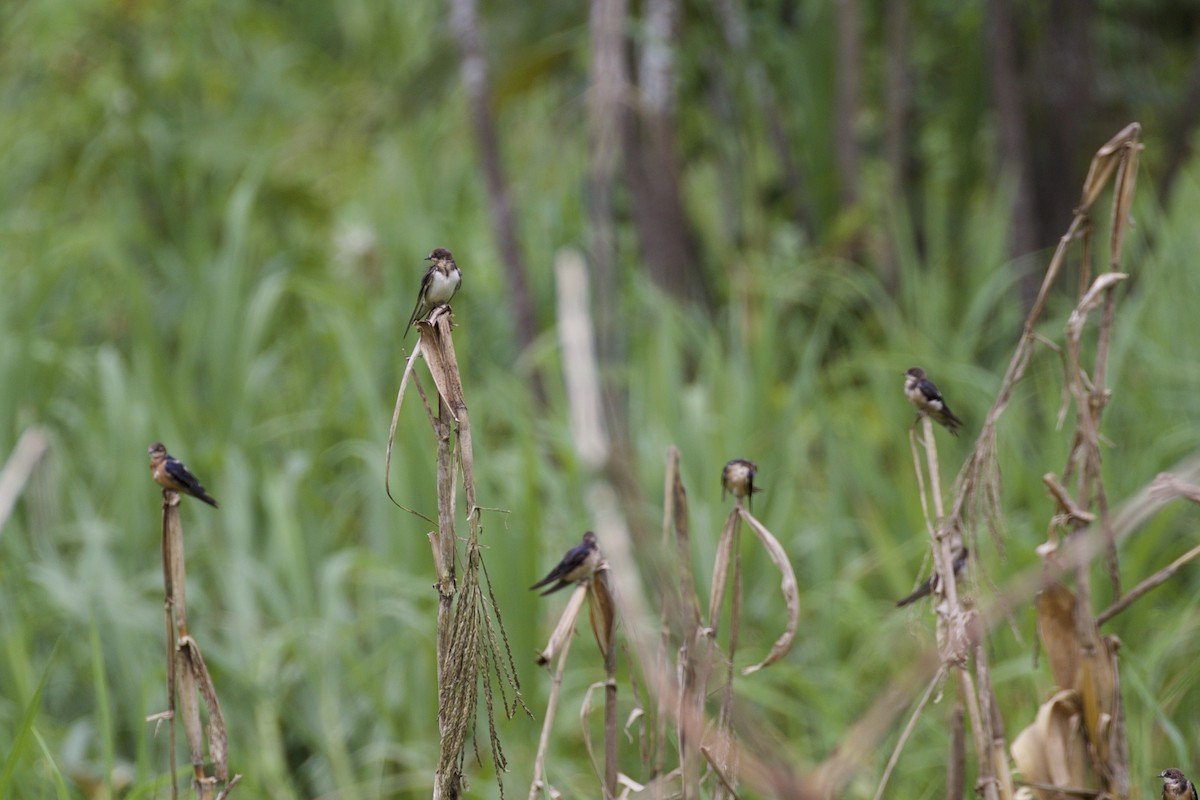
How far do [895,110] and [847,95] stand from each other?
16 cm

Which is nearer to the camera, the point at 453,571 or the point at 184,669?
the point at 453,571

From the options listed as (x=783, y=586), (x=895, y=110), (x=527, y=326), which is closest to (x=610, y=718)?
(x=783, y=586)

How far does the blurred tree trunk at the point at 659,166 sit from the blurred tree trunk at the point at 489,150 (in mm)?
374

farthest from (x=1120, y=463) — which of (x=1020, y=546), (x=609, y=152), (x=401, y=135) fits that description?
(x=401, y=135)

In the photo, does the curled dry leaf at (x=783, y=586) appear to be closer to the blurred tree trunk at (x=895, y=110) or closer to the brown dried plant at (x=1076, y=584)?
the brown dried plant at (x=1076, y=584)

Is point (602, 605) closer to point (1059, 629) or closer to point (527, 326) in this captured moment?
point (1059, 629)

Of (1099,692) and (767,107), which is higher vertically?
(767,107)

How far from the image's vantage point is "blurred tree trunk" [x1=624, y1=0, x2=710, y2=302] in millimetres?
3062

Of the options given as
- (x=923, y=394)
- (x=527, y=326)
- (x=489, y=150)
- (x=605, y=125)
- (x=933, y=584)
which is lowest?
(x=933, y=584)

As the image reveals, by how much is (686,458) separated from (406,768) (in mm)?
898

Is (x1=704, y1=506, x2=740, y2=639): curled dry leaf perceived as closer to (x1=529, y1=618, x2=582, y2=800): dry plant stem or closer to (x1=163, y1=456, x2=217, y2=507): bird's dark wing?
(x1=529, y1=618, x2=582, y2=800): dry plant stem

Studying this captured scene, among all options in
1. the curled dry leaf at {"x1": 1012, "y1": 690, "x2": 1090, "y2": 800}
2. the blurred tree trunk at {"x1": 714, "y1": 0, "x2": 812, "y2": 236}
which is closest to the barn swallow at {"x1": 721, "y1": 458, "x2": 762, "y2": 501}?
the curled dry leaf at {"x1": 1012, "y1": 690, "x2": 1090, "y2": 800}

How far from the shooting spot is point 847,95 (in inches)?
132

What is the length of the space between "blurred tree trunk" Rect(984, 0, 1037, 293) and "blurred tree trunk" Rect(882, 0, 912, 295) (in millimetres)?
266
